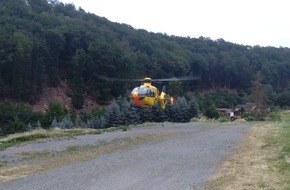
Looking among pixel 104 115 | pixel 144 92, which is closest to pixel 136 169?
pixel 144 92

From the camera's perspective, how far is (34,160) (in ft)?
45.1

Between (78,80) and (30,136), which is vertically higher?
(78,80)

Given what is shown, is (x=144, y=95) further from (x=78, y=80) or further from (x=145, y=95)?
(x=78, y=80)

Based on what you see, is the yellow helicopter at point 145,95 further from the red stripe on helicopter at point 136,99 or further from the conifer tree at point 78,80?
the conifer tree at point 78,80

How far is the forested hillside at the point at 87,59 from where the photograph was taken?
2822 inches

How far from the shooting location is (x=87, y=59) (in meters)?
82.6

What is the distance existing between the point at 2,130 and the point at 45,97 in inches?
898

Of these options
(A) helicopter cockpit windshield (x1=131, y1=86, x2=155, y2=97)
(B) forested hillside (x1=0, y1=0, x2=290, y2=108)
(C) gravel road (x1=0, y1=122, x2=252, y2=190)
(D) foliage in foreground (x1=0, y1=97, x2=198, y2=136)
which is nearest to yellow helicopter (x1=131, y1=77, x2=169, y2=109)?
(A) helicopter cockpit windshield (x1=131, y1=86, x2=155, y2=97)

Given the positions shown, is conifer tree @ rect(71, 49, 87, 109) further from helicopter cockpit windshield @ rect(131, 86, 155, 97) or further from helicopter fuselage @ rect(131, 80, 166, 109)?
helicopter cockpit windshield @ rect(131, 86, 155, 97)

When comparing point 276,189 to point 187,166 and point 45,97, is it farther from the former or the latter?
point 45,97

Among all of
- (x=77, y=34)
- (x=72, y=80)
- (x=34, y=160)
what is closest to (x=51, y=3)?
(x=77, y=34)

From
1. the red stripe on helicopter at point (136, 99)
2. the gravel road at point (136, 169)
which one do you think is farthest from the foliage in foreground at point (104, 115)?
the gravel road at point (136, 169)

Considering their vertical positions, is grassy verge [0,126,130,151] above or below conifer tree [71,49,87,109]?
below

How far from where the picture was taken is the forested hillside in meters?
71.7
